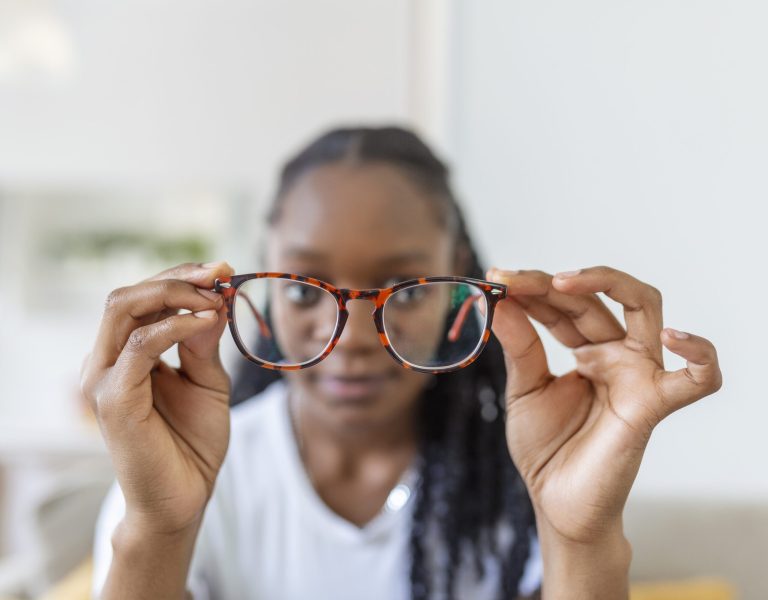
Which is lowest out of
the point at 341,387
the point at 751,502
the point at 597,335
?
the point at 751,502

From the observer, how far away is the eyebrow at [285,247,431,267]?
0.69 meters

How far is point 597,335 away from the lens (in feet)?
1.65

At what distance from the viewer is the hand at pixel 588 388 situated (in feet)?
1.49

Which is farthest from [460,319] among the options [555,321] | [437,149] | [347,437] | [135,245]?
[135,245]

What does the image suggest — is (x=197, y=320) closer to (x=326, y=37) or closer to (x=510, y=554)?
(x=510, y=554)

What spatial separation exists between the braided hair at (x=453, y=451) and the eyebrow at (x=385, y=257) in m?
0.09

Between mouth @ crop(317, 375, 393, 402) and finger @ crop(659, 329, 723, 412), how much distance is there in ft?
1.21

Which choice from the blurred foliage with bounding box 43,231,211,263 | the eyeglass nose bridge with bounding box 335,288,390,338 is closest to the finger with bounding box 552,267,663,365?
the eyeglass nose bridge with bounding box 335,288,390,338

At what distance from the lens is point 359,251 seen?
0.69 meters

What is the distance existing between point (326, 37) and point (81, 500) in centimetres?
123

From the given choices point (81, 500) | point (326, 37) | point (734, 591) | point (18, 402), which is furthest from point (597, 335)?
point (18, 402)

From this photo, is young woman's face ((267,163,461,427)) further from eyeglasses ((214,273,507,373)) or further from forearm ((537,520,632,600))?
forearm ((537,520,632,600))

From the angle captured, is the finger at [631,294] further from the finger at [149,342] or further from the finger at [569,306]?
the finger at [149,342]

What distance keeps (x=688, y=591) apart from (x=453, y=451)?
360 millimetres
